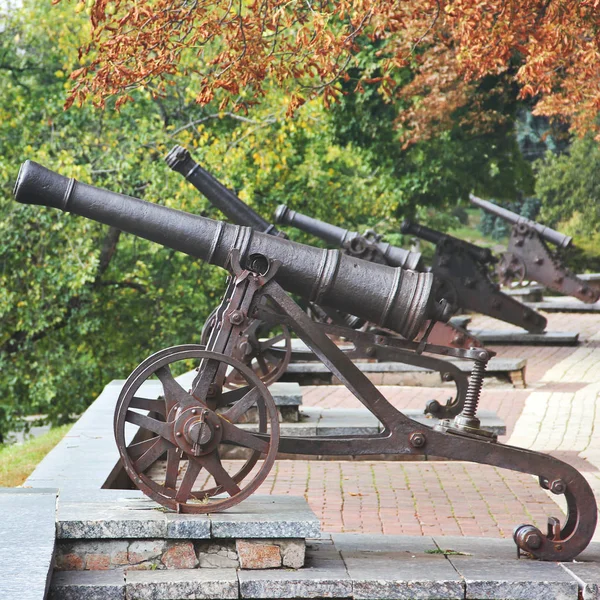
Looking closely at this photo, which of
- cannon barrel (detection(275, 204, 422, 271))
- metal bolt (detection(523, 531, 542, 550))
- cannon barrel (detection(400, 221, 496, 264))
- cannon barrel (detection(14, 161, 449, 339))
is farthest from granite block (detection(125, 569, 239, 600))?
cannon barrel (detection(400, 221, 496, 264))

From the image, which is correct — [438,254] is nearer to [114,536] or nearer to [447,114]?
[447,114]

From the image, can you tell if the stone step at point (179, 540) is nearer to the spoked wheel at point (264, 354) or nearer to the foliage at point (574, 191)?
the spoked wheel at point (264, 354)

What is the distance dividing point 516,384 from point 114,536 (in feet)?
29.5

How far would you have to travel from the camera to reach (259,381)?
504 cm

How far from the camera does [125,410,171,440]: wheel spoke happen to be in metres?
4.97

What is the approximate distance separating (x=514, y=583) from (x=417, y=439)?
33.9 inches

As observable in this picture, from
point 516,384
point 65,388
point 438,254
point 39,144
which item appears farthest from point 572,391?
point 39,144

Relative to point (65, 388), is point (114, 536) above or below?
above

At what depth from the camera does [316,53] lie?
27.7 feet

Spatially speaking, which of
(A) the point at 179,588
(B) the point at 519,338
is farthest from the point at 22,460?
(B) the point at 519,338

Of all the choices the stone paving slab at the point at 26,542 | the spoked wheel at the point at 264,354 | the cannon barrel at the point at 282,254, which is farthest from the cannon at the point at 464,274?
the stone paving slab at the point at 26,542

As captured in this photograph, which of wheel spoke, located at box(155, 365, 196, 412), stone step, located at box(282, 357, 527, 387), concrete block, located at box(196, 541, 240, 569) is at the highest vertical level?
wheel spoke, located at box(155, 365, 196, 412)

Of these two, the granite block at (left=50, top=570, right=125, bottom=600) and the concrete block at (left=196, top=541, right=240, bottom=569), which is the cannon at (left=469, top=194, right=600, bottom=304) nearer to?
the concrete block at (left=196, top=541, right=240, bottom=569)

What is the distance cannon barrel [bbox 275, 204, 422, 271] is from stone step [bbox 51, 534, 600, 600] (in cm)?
714
